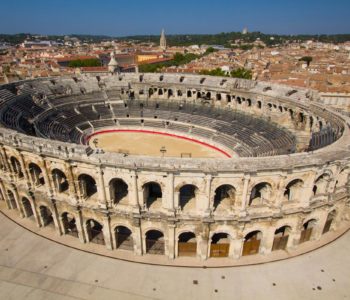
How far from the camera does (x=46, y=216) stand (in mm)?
32906

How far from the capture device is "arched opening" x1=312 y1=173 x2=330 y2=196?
27906 millimetres

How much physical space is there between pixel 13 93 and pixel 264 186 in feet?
157

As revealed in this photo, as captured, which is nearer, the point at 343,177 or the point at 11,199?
the point at 343,177

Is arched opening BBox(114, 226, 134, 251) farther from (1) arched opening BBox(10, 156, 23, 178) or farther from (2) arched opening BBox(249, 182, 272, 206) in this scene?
(2) arched opening BBox(249, 182, 272, 206)

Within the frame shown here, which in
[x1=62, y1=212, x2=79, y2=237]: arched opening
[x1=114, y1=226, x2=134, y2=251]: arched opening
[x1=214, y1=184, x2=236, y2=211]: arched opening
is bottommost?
[x1=114, y1=226, x2=134, y2=251]: arched opening

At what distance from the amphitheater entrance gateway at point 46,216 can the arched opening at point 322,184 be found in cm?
2906

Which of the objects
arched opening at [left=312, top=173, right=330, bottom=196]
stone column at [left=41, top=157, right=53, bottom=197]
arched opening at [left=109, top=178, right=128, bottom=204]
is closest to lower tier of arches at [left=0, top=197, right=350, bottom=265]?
stone column at [left=41, top=157, right=53, bottom=197]

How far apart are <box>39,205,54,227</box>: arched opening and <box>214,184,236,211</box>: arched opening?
19.0 meters

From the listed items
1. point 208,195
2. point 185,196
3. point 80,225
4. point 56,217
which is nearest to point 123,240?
A: point 80,225

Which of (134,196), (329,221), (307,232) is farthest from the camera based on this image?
(329,221)

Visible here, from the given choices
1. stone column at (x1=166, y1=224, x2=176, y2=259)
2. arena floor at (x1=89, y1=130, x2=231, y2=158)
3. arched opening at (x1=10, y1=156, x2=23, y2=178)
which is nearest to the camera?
stone column at (x1=166, y1=224, x2=176, y2=259)

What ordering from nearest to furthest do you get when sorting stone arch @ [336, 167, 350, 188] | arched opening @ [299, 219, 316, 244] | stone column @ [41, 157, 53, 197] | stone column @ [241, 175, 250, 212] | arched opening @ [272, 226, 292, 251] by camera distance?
stone column @ [241, 175, 250, 212]
stone column @ [41, 157, 53, 197]
stone arch @ [336, 167, 350, 188]
arched opening @ [272, 226, 292, 251]
arched opening @ [299, 219, 316, 244]

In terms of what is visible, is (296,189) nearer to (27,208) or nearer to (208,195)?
(208,195)

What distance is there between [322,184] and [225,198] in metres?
9.71
